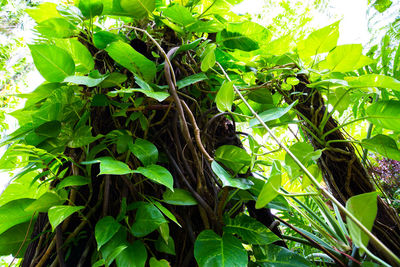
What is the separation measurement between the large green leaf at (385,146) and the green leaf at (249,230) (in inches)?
12.5

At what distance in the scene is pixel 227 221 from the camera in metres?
0.43

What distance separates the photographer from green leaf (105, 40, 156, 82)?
0.43 meters

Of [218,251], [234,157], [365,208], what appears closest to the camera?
[365,208]

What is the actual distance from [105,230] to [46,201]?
130 millimetres

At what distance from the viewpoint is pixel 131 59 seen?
0.45 metres

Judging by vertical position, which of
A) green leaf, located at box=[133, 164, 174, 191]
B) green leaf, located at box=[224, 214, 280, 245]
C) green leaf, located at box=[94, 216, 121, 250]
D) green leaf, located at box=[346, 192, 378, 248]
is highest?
green leaf, located at box=[346, 192, 378, 248]

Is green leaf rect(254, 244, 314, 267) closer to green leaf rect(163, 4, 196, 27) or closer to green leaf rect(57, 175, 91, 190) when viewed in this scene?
green leaf rect(57, 175, 91, 190)

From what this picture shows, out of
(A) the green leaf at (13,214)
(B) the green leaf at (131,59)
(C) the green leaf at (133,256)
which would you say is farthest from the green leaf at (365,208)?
(A) the green leaf at (13,214)

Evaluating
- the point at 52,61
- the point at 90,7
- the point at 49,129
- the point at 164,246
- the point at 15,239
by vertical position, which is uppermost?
the point at 90,7

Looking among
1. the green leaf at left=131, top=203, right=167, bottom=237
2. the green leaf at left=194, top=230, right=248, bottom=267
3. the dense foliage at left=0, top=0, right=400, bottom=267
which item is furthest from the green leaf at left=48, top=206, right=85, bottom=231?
the green leaf at left=194, top=230, right=248, bottom=267

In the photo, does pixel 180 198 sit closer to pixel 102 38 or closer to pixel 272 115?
pixel 272 115

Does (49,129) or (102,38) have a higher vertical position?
(102,38)

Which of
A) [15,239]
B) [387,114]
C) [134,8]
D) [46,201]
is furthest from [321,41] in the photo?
[15,239]

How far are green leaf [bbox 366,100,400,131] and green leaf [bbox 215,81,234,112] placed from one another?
34 cm
